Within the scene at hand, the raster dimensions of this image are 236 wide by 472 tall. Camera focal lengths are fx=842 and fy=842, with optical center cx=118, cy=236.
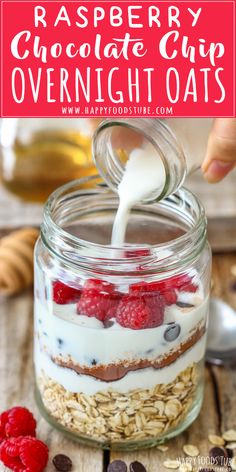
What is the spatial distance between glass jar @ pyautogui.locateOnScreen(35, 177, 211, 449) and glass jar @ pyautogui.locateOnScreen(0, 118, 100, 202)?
477 millimetres

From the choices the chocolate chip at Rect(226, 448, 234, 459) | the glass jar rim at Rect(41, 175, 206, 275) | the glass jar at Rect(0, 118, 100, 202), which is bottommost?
the chocolate chip at Rect(226, 448, 234, 459)

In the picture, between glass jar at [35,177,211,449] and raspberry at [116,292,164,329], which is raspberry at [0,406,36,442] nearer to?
glass jar at [35,177,211,449]

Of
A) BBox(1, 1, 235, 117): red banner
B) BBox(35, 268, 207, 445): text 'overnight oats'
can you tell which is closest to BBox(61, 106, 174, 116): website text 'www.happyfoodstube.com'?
BBox(1, 1, 235, 117): red banner

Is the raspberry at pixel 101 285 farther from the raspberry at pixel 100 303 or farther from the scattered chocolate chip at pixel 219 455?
the scattered chocolate chip at pixel 219 455

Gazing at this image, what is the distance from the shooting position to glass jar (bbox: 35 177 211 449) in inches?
46.0

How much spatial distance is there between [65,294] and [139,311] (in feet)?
0.39

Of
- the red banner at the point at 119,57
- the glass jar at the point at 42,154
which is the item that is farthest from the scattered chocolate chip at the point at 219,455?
the glass jar at the point at 42,154

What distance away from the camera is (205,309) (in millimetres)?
1256

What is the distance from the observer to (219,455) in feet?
4.18

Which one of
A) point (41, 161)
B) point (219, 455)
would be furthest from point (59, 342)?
point (41, 161)

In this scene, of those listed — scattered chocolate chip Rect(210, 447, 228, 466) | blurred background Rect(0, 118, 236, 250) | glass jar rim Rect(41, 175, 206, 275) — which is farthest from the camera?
blurred background Rect(0, 118, 236, 250)

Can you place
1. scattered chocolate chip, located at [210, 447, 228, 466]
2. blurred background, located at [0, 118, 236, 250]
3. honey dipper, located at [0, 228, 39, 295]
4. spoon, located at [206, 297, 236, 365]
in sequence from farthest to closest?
blurred background, located at [0, 118, 236, 250]
honey dipper, located at [0, 228, 39, 295]
spoon, located at [206, 297, 236, 365]
scattered chocolate chip, located at [210, 447, 228, 466]

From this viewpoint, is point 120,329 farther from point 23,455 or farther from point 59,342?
point 23,455

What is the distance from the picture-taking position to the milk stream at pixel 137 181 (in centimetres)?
122
